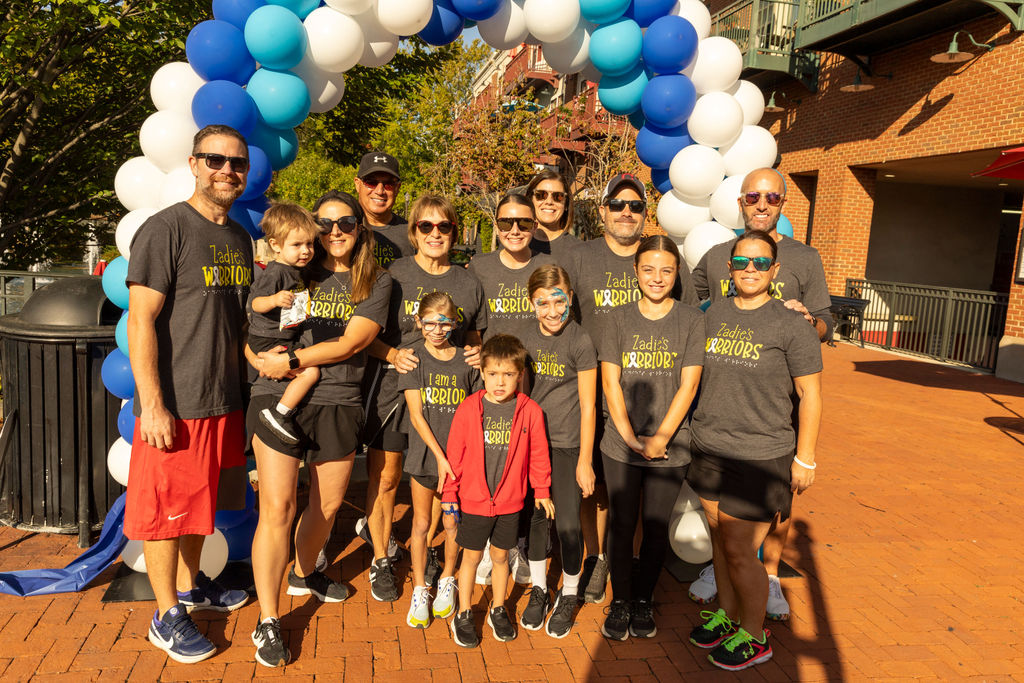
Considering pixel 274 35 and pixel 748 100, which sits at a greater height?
pixel 748 100

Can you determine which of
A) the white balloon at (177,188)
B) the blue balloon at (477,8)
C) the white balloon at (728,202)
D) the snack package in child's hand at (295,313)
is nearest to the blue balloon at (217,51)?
the white balloon at (177,188)

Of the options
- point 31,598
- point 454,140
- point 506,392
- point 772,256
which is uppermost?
point 454,140

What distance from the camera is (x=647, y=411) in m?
3.26

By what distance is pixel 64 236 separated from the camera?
10.6 meters

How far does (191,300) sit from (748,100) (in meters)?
3.84

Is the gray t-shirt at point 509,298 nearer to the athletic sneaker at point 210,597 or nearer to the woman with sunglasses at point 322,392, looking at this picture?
the woman with sunglasses at point 322,392

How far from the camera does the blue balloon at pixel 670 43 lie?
4.21m

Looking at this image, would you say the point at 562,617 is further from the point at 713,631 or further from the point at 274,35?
the point at 274,35

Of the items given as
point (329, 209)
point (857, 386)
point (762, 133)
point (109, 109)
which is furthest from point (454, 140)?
point (329, 209)

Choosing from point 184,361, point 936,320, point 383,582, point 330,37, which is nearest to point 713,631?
point 383,582

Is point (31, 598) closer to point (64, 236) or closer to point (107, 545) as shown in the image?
point (107, 545)

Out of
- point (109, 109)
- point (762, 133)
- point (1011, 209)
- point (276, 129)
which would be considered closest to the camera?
point (276, 129)

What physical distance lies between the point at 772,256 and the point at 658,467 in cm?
111

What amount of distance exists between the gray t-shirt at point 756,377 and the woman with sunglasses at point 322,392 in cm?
159
